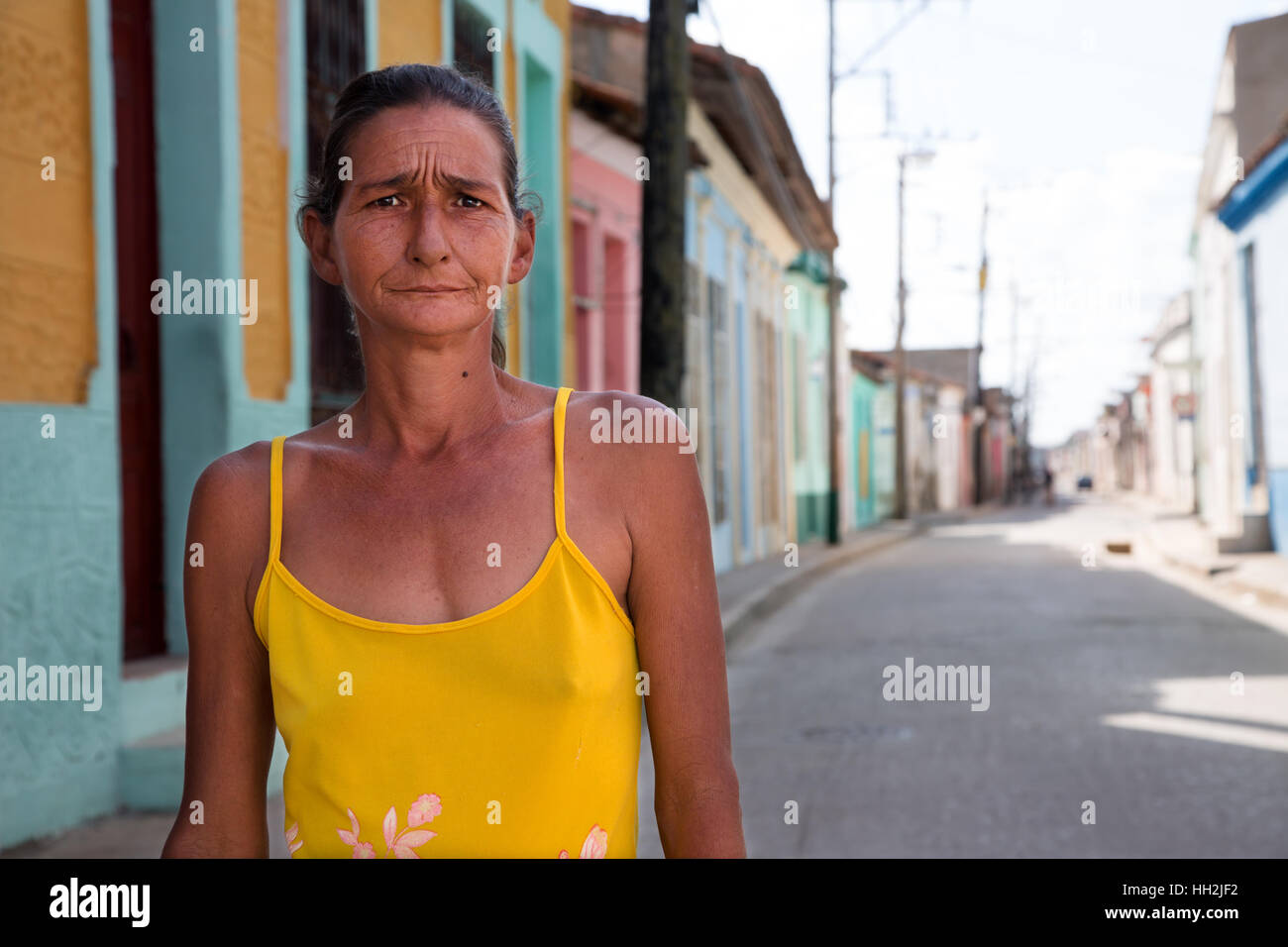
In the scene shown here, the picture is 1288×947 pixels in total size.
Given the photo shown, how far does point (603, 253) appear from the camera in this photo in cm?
1484

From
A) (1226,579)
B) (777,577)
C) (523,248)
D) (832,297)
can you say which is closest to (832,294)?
(832,297)

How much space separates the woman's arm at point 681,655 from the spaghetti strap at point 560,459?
7 centimetres

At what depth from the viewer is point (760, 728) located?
8.01 metres

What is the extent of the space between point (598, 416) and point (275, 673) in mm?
428

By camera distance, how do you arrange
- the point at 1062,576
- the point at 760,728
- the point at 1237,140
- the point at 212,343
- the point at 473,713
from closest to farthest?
the point at 473,713 < the point at 212,343 < the point at 760,728 < the point at 1062,576 < the point at 1237,140

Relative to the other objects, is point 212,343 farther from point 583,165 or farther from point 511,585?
point 583,165

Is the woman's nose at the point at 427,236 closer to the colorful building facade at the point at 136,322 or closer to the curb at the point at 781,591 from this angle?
the colorful building facade at the point at 136,322

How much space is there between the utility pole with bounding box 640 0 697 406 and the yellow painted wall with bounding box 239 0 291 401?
2.40m

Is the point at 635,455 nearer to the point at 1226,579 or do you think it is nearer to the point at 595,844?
the point at 595,844

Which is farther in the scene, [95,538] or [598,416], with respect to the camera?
[95,538]

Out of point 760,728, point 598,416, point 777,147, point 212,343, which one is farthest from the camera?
point 777,147

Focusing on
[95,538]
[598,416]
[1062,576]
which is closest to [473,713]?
[598,416]

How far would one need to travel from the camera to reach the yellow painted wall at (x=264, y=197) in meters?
6.54

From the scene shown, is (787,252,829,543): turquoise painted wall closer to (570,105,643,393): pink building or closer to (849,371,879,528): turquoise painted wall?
(849,371,879,528): turquoise painted wall
